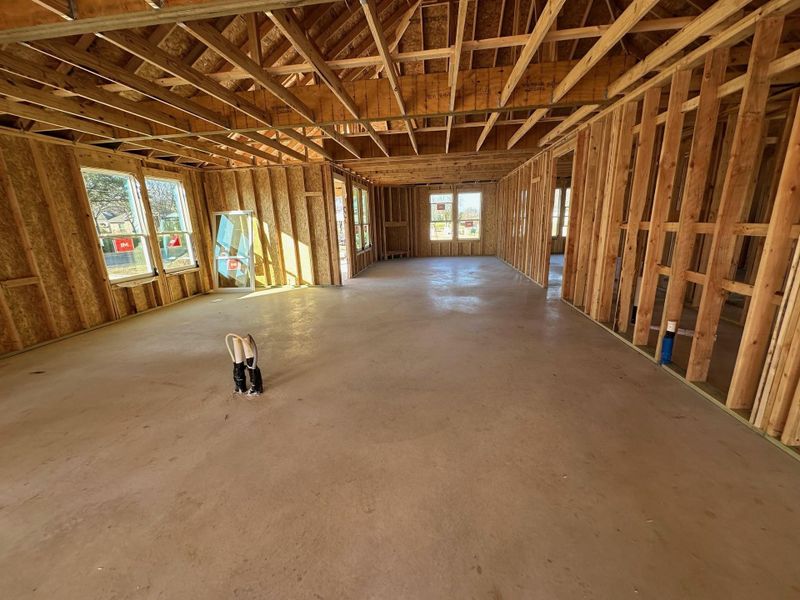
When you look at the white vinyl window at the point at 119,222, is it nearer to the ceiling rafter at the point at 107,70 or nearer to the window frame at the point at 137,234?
the window frame at the point at 137,234

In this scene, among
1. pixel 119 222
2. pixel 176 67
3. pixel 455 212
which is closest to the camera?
pixel 176 67

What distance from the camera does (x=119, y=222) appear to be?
611cm

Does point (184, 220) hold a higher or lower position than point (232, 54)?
lower

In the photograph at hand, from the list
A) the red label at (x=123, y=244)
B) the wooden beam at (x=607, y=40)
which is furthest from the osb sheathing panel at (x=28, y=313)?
the wooden beam at (x=607, y=40)

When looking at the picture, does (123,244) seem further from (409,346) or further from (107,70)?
(409,346)

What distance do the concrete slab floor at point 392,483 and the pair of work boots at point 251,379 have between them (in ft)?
0.69

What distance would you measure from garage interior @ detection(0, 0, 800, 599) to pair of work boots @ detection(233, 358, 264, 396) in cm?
14

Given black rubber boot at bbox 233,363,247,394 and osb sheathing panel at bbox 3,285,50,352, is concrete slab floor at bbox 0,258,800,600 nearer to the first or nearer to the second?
black rubber boot at bbox 233,363,247,394

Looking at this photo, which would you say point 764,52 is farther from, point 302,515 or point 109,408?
point 109,408

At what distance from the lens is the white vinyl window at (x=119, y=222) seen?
575cm

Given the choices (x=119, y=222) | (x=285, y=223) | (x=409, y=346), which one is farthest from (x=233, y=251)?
(x=409, y=346)

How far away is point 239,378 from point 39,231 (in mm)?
4639

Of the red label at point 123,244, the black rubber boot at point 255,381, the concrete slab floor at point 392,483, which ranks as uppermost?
the red label at point 123,244

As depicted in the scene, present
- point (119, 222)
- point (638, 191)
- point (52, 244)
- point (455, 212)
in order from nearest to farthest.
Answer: point (638, 191)
point (52, 244)
point (119, 222)
point (455, 212)
